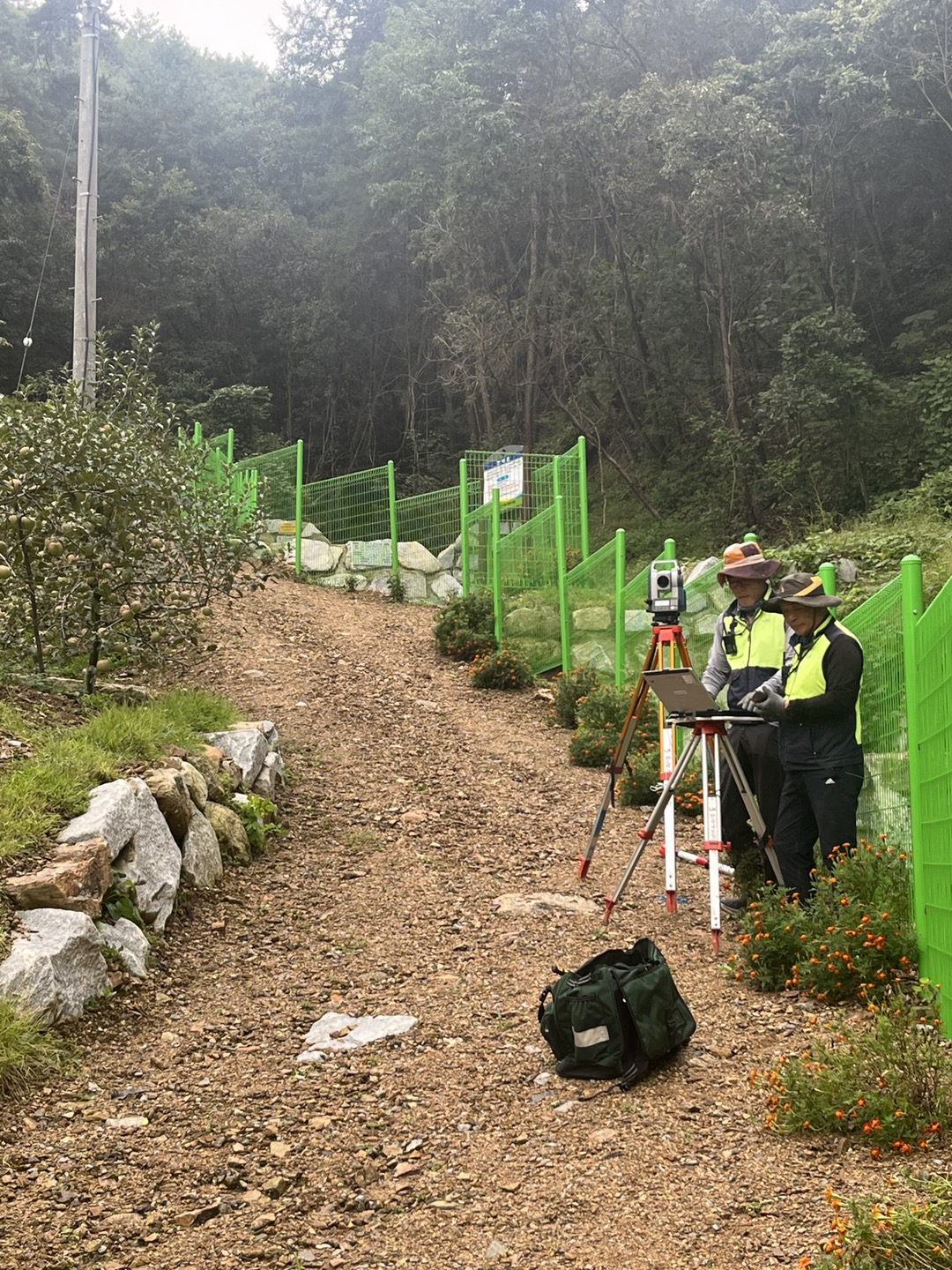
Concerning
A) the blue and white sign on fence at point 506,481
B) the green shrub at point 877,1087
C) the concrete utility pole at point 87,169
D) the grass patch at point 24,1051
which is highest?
the concrete utility pole at point 87,169

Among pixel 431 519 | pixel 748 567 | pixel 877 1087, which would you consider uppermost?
pixel 431 519

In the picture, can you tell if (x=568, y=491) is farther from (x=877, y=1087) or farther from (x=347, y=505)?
(x=877, y=1087)

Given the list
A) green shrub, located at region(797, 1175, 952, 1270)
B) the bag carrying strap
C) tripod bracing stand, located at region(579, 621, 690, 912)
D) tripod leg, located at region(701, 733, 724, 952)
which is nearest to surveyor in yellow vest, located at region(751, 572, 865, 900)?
tripod leg, located at region(701, 733, 724, 952)

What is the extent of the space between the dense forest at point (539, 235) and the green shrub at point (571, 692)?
7597 millimetres

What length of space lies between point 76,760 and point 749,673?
330 centimetres

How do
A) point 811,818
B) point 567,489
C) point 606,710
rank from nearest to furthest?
point 811,818
point 606,710
point 567,489

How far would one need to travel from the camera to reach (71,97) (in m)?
27.0

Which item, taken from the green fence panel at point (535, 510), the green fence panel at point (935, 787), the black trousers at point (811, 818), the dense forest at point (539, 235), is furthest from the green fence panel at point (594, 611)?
the dense forest at point (539, 235)

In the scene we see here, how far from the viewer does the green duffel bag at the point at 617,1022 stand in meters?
3.63

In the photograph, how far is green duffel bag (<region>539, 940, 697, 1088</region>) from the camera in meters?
3.63

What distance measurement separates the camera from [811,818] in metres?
4.72

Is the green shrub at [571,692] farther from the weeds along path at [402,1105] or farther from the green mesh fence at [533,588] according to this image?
the weeds along path at [402,1105]

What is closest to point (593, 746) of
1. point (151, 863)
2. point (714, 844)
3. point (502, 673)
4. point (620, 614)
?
point (620, 614)

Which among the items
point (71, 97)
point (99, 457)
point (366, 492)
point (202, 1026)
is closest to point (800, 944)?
point (202, 1026)
